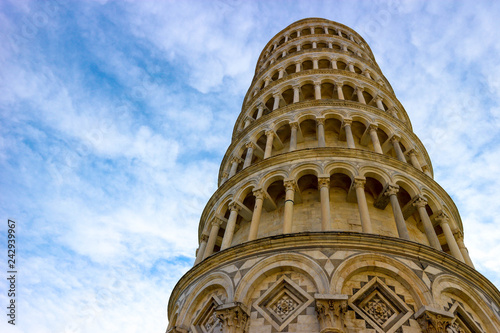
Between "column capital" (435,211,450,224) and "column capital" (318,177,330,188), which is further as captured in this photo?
"column capital" (435,211,450,224)

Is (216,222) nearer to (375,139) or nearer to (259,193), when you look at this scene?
(259,193)

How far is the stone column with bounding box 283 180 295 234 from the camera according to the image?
13194mm

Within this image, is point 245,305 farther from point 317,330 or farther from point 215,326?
point 317,330

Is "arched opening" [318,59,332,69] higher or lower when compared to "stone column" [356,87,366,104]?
higher

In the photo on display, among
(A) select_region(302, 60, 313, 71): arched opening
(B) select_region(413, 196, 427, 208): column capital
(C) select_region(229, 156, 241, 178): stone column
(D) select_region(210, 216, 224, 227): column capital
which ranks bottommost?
(B) select_region(413, 196, 427, 208): column capital

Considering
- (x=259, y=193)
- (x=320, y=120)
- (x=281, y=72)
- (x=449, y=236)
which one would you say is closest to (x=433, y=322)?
(x=449, y=236)

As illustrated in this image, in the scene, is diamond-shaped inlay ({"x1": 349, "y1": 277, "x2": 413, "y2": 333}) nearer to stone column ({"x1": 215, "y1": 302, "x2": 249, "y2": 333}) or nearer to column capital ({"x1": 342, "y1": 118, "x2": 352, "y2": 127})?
stone column ({"x1": 215, "y1": 302, "x2": 249, "y2": 333})

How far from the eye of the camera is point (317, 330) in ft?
32.5

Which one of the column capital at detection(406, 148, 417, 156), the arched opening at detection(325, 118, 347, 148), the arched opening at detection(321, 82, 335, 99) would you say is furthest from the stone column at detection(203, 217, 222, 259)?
the arched opening at detection(321, 82, 335, 99)

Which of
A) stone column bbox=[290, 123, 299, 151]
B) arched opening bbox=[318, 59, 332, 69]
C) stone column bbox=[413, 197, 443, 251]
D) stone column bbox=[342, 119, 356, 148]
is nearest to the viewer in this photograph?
stone column bbox=[413, 197, 443, 251]

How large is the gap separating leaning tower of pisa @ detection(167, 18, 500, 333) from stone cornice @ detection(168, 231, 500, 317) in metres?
0.03

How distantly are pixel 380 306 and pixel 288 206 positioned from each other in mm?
4636

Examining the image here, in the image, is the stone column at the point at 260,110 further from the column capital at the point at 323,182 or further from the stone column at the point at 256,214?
the column capital at the point at 323,182

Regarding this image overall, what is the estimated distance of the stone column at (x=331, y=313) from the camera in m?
9.62
